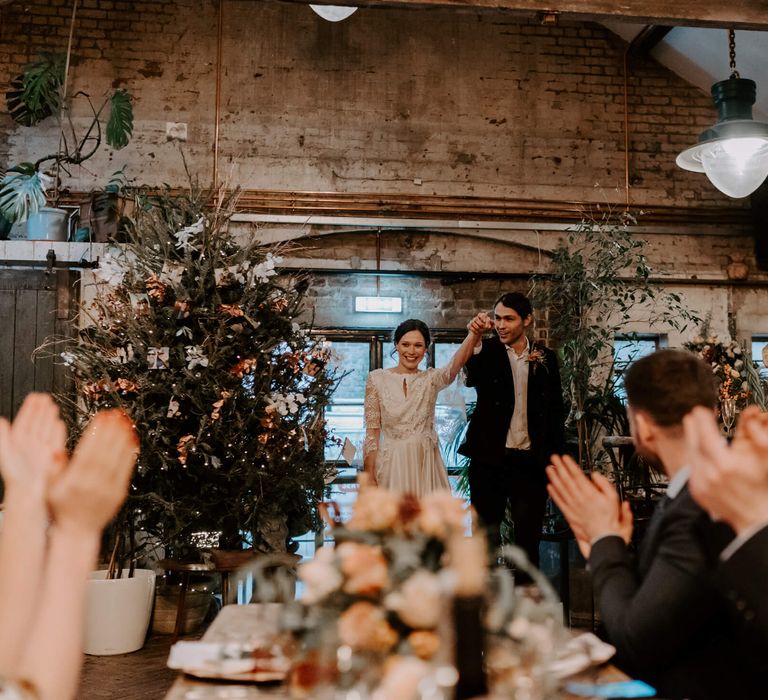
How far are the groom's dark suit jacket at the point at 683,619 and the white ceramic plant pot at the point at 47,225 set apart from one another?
5.71m

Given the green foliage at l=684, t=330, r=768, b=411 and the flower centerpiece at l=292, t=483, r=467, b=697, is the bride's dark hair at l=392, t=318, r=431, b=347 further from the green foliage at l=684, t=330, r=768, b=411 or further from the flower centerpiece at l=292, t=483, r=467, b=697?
the flower centerpiece at l=292, t=483, r=467, b=697

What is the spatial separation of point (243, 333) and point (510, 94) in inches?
149

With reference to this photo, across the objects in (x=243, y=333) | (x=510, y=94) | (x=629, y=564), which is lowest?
(x=629, y=564)

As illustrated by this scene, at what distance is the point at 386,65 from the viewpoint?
22.8 ft

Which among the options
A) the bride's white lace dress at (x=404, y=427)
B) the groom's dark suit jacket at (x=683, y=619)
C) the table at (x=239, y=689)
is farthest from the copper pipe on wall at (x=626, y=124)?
the table at (x=239, y=689)

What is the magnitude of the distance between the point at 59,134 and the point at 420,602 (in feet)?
21.0

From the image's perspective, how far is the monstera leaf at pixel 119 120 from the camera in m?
5.88

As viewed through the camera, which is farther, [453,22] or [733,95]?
[453,22]

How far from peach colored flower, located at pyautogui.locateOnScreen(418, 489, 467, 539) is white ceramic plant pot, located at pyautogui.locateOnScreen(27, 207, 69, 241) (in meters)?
5.67

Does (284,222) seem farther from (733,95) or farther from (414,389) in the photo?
(733,95)

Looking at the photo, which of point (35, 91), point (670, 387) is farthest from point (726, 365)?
point (35, 91)

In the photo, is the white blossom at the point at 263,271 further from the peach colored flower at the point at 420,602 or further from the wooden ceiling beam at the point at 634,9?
the peach colored flower at the point at 420,602

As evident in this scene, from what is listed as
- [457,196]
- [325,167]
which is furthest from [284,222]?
[457,196]

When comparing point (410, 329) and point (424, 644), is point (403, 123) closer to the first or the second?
point (410, 329)
